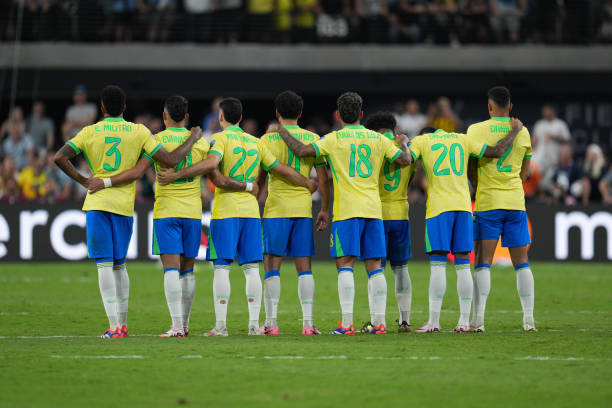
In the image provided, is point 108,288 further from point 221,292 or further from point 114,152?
point 114,152

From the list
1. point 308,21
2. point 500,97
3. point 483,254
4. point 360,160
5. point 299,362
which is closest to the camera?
point 299,362

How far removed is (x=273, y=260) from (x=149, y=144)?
165cm

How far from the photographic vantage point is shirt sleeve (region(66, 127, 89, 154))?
9539mm

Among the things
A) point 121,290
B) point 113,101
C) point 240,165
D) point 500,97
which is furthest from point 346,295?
point 113,101

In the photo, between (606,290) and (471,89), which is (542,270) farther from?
(471,89)

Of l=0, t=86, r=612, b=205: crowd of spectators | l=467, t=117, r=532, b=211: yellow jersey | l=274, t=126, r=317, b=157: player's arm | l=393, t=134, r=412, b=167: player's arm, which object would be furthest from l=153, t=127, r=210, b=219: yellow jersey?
l=0, t=86, r=612, b=205: crowd of spectators

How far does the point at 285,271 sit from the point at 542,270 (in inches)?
189

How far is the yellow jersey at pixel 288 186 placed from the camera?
9.96 metres

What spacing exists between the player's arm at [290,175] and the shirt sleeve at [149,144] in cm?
113

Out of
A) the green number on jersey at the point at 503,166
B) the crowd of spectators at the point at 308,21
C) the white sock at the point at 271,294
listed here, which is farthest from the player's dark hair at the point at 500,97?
the crowd of spectators at the point at 308,21

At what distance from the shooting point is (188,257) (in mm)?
9844

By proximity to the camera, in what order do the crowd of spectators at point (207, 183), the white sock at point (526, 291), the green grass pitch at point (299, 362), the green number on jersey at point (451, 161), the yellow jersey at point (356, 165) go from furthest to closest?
1. the crowd of spectators at point (207, 183)
2. the white sock at point (526, 291)
3. the green number on jersey at point (451, 161)
4. the yellow jersey at point (356, 165)
5. the green grass pitch at point (299, 362)

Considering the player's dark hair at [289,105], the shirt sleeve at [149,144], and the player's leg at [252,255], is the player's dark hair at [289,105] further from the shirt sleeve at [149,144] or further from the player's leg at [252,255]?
the shirt sleeve at [149,144]

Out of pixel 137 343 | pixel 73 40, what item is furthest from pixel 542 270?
pixel 73 40
